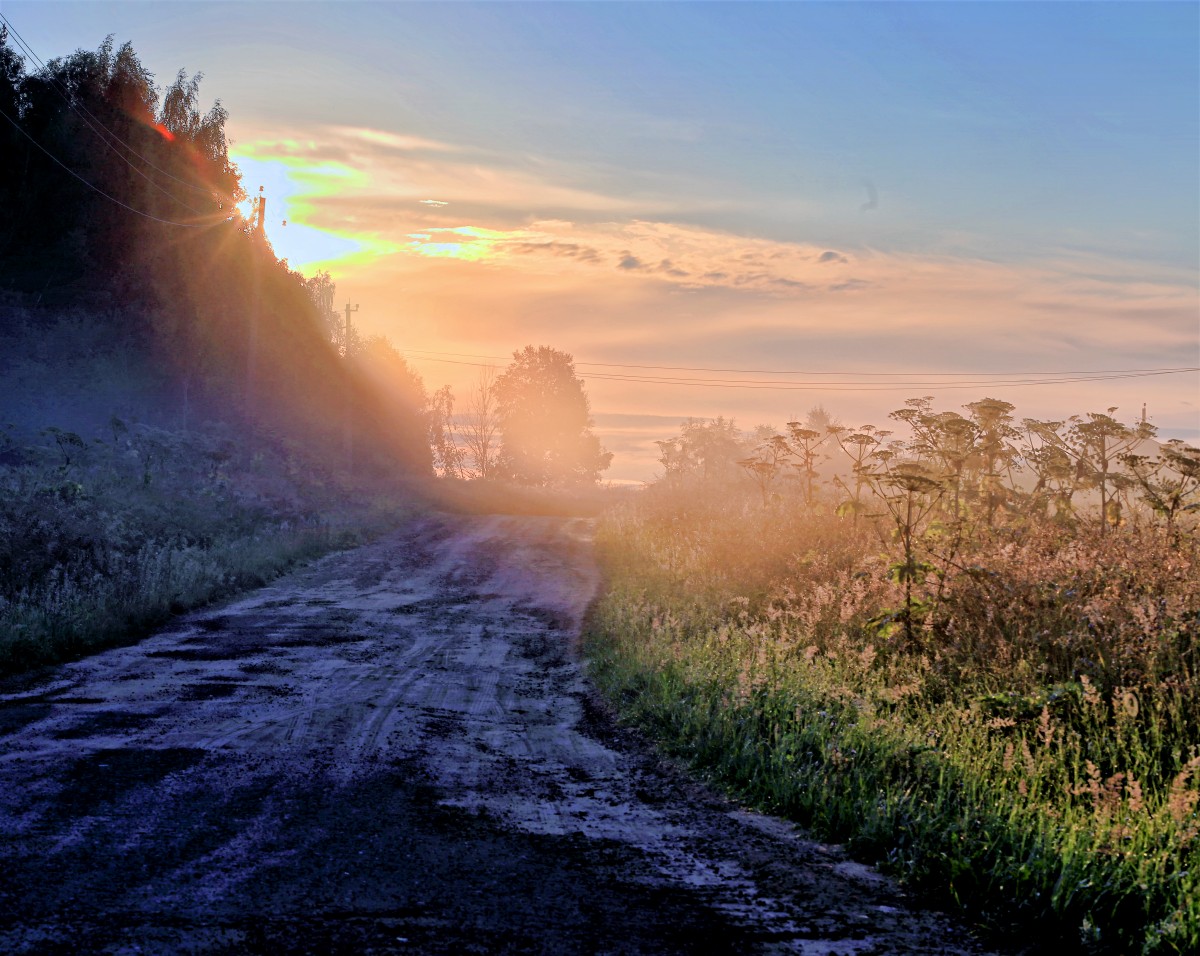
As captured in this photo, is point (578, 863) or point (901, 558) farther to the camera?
point (901, 558)

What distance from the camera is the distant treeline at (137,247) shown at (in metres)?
37.9

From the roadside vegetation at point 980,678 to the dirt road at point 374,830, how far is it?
0.49m

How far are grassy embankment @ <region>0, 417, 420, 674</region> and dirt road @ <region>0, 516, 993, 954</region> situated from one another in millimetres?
1066

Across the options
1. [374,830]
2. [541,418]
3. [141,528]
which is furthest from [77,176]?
[374,830]

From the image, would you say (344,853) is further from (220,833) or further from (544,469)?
(544,469)

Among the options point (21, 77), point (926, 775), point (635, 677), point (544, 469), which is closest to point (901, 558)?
point (635, 677)

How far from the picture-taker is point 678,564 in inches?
614

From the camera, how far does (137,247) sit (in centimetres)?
3916

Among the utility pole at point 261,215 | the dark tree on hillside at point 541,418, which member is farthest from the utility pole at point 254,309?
the dark tree on hillside at point 541,418

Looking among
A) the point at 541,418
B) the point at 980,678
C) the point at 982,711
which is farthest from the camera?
the point at 541,418

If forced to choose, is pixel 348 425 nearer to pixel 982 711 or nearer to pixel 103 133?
pixel 103 133

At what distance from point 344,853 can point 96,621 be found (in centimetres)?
758

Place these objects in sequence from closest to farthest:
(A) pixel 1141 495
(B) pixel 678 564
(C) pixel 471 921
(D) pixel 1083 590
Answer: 1. (C) pixel 471 921
2. (D) pixel 1083 590
3. (A) pixel 1141 495
4. (B) pixel 678 564

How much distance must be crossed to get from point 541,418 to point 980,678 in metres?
58.5
